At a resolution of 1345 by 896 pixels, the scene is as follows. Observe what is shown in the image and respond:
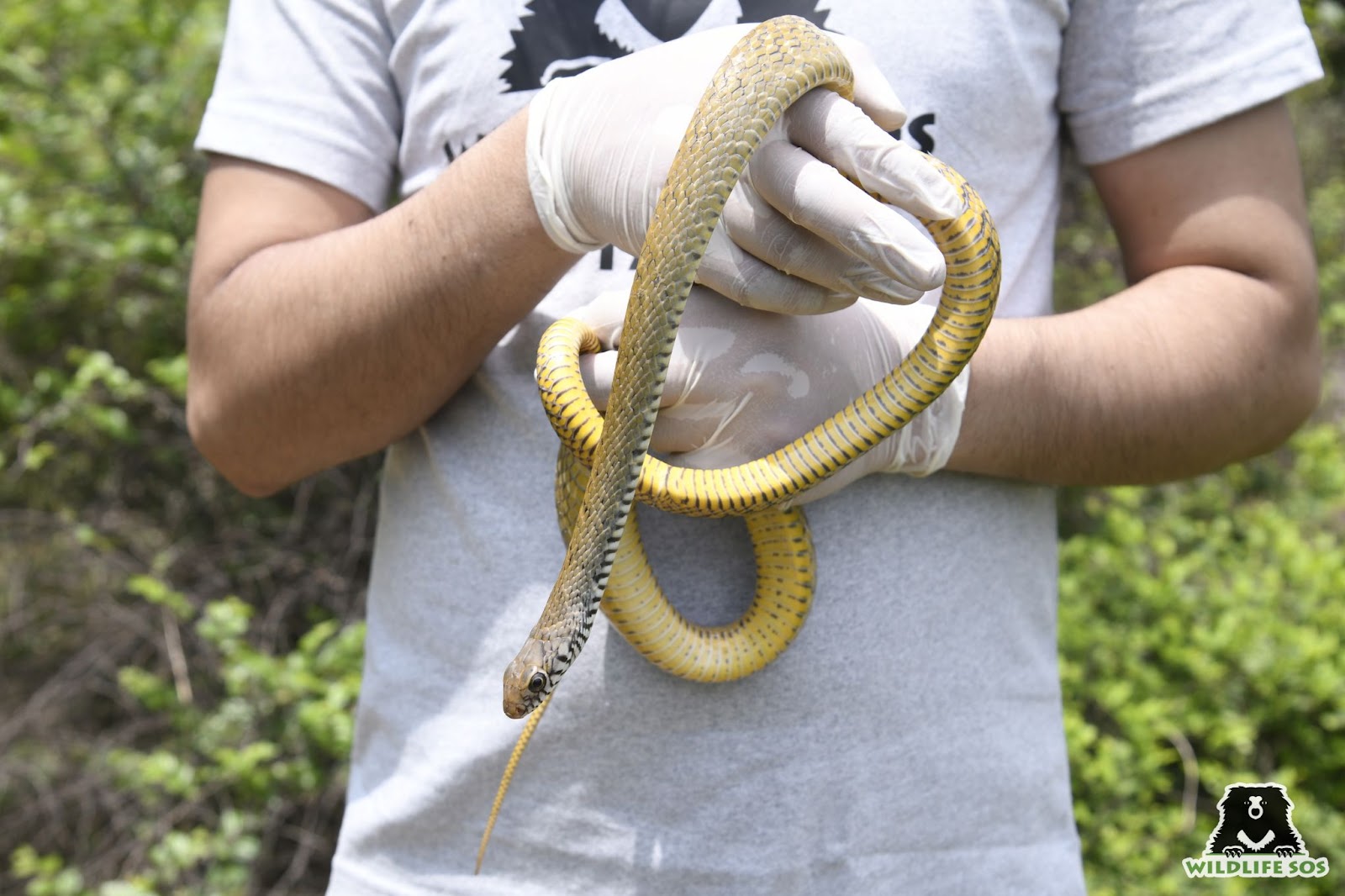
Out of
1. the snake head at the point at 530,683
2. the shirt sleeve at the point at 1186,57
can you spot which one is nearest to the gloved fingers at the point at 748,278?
the snake head at the point at 530,683

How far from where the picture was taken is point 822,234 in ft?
3.84

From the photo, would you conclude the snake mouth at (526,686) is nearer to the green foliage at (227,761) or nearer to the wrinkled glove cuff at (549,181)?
the wrinkled glove cuff at (549,181)

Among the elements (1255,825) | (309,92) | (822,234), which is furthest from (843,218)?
(1255,825)

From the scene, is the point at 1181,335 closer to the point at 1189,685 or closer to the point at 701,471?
the point at 701,471

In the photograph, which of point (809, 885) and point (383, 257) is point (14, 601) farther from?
point (809, 885)

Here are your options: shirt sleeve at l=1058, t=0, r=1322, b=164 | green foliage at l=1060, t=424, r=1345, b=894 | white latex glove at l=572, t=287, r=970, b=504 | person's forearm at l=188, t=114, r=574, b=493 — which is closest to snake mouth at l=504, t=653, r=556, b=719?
white latex glove at l=572, t=287, r=970, b=504

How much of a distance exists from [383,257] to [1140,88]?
1080 mm

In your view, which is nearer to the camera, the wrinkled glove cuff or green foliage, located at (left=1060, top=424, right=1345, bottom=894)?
the wrinkled glove cuff

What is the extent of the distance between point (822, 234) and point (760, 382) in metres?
0.22

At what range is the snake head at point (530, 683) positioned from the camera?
1.26 m

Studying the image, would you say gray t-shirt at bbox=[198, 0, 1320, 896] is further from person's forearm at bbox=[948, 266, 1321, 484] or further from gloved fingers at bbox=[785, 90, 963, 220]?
gloved fingers at bbox=[785, 90, 963, 220]

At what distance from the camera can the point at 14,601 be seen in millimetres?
3764

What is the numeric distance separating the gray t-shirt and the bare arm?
0.08m

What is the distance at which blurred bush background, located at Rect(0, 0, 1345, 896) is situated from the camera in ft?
10.8
